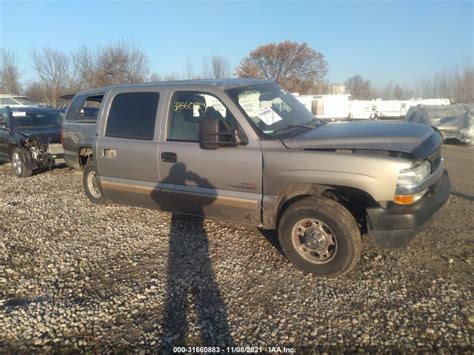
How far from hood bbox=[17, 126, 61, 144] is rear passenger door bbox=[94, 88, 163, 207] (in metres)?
4.33

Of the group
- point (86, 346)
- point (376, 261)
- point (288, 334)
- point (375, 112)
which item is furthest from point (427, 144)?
point (375, 112)

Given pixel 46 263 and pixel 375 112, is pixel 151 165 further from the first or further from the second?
pixel 375 112

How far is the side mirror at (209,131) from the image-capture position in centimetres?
346

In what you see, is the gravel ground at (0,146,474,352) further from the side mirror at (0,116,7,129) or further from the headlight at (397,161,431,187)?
the side mirror at (0,116,7,129)

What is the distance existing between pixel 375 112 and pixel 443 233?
30.7m

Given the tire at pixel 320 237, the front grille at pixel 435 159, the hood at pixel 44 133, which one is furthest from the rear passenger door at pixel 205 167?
the hood at pixel 44 133

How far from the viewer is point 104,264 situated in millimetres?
3834

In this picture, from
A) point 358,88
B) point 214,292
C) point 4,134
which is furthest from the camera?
point 358,88

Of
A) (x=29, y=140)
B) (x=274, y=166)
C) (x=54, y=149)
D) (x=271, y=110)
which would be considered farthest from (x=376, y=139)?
(x=29, y=140)

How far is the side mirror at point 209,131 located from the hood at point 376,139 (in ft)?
2.38

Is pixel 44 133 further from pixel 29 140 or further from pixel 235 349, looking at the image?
pixel 235 349

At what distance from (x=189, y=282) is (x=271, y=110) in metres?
2.13

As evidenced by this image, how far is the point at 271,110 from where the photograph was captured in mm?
3953

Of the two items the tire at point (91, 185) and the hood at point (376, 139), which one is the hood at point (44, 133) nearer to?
the tire at point (91, 185)
